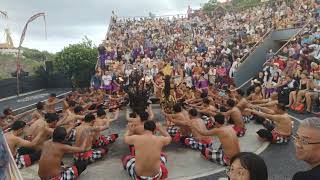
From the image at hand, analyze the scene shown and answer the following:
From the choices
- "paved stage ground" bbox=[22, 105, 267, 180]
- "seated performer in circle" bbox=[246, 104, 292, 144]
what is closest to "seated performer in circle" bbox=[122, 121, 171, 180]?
"paved stage ground" bbox=[22, 105, 267, 180]

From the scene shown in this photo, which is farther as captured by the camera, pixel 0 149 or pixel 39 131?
pixel 39 131

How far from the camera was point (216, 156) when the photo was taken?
8312 mm

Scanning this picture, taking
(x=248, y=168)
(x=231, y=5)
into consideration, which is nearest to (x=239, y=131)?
(x=248, y=168)

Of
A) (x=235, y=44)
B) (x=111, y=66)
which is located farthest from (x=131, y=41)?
(x=235, y=44)

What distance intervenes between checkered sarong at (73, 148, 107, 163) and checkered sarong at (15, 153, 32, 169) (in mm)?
1058

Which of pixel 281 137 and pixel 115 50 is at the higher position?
pixel 115 50

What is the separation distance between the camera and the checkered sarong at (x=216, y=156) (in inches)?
319

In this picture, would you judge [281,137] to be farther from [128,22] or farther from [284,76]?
[128,22]

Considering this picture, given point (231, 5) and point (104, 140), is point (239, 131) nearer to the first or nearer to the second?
point (104, 140)

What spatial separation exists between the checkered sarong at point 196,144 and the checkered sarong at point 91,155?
220cm

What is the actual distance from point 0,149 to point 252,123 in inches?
407

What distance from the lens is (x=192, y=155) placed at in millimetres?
9086

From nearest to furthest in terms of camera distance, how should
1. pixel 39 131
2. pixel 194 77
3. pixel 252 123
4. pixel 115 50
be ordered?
pixel 39 131 → pixel 252 123 → pixel 194 77 → pixel 115 50

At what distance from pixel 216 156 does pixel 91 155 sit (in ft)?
9.70
